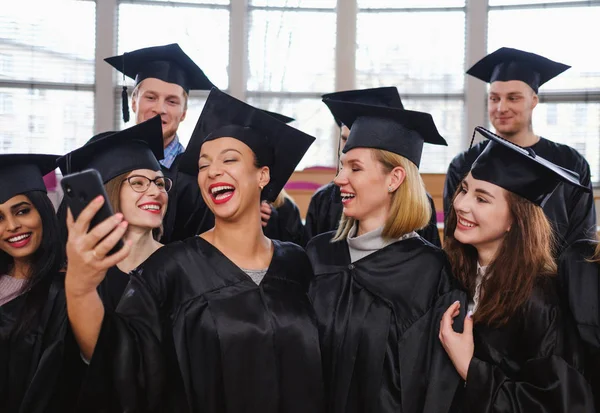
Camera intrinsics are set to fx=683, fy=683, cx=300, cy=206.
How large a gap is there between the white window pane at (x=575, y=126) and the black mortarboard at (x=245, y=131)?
7.30 meters

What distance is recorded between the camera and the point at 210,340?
232cm

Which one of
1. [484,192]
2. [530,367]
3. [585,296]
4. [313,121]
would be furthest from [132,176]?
[313,121]

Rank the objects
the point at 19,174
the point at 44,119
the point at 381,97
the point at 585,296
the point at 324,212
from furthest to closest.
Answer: the point at 44,119 < the point at 324,212 < the point at 381,97 < the point at 19,174 < the point at 585,296

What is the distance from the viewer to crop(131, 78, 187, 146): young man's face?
3945 millimetres

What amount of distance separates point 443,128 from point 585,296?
730 cm

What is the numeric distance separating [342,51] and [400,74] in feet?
3.36

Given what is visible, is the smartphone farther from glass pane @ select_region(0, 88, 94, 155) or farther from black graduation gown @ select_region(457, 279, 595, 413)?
glass pane @ select_region(0, 88, 94, 155)

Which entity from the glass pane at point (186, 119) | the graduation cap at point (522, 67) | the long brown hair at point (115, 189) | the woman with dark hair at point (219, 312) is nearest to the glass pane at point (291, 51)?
the glass pane at point (186, 119)

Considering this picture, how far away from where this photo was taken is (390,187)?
290 cm

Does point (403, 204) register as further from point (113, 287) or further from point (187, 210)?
point (187, 210)

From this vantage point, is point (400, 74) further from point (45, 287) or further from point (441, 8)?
point (45, 287)

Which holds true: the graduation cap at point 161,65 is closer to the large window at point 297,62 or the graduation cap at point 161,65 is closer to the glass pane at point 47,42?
the large window at point 297,62

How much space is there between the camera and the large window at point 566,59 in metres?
9.16

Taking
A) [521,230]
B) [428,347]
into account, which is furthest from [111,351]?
[521,230]
